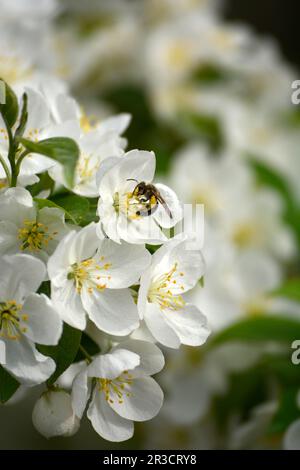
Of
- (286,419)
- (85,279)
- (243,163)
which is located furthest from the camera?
(243,163)

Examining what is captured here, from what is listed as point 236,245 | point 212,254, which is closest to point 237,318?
point 212,254

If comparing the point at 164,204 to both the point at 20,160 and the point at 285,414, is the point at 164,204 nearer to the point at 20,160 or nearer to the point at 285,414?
the point at 20,160

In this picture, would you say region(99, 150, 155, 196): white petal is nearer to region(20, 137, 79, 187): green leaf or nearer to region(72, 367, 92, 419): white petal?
region(20, 137, 79, 187): green leaf

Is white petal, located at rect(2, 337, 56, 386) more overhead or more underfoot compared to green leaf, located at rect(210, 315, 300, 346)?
more overhead

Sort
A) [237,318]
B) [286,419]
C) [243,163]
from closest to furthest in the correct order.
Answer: [286,419], [237,318], [243,163]

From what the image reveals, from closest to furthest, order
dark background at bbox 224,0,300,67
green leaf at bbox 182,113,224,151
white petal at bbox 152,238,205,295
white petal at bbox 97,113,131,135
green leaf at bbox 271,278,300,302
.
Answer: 1. white petal at bbox 152,238,205,295
2. white petal at bbox 97,113,131,135
3. green leaf at bbox 271,278,300,302
4. green leaf at bbox 182,113,224,151
5. dark background at bbox 224,0,300,67

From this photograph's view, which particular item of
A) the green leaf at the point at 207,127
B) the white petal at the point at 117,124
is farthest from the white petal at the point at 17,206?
the green leaf at the point at 207,127

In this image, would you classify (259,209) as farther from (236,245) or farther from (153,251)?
(153,251)

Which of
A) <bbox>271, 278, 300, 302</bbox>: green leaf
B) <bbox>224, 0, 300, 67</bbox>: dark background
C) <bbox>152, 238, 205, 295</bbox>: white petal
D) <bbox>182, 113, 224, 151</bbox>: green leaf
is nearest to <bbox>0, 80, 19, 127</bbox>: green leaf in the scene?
<bbox>152, 238, 205, 295</bbox>: white petal
